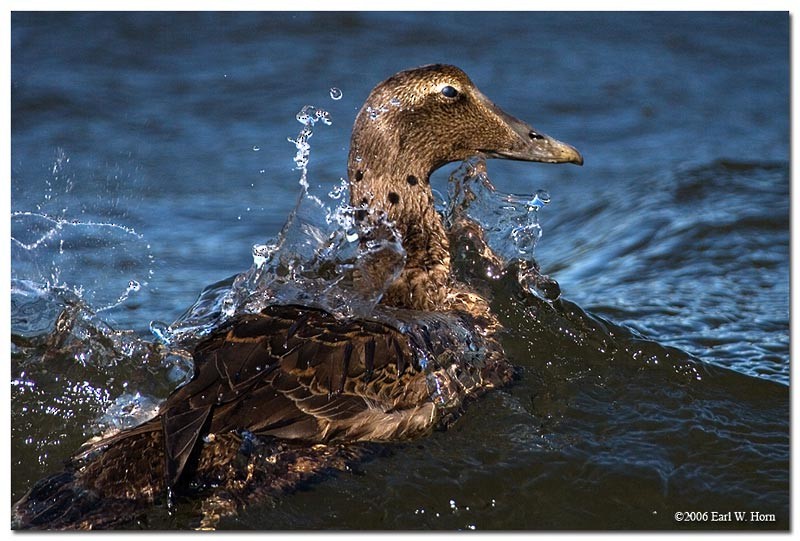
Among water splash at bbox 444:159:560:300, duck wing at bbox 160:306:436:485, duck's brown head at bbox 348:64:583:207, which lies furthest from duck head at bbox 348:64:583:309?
duck wing at bbox 160:306:436:485

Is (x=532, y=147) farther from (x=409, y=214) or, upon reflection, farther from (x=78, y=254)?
(x=78, y=254)

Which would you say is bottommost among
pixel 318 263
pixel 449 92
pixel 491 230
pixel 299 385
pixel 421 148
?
pixel 299 385

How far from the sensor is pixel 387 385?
179 inches

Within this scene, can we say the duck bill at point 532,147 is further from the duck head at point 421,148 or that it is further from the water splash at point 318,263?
the water splash at point 318,263

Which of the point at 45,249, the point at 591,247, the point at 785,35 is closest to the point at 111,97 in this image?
the point at 45,249

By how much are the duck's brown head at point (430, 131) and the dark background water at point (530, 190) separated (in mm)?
1220

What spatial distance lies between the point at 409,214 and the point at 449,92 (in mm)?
639

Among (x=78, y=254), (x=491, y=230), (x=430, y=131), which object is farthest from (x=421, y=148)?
(x=78, y=254)

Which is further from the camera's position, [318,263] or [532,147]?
[532,147]

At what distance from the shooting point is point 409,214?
546 centimetres

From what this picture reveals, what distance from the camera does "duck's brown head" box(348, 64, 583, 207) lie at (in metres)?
5.35

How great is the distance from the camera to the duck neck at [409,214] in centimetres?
536

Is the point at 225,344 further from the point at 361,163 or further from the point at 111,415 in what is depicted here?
the point at 361,163

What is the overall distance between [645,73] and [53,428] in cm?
724
